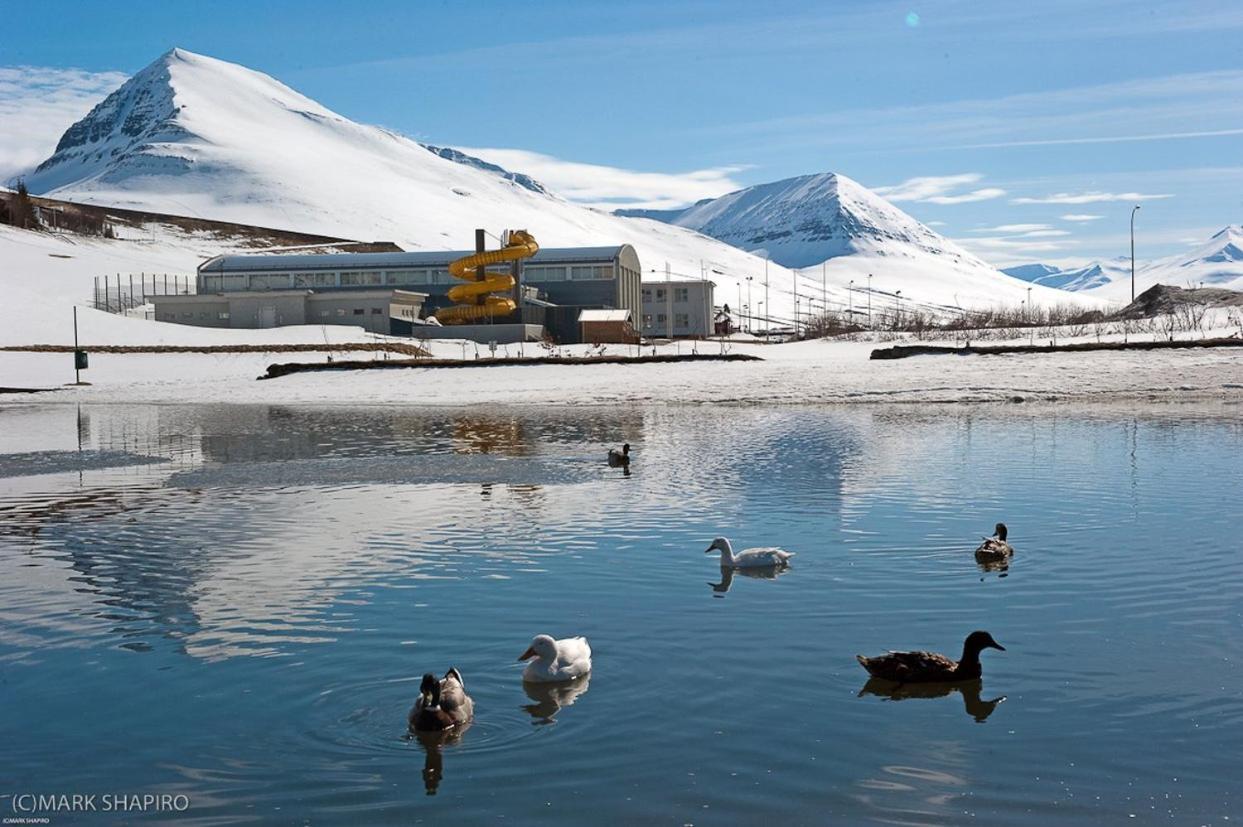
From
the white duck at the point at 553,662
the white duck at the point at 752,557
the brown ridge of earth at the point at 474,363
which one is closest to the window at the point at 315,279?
the brown ridge of earth at the point at 474,363

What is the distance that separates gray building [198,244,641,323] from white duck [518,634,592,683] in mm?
100941

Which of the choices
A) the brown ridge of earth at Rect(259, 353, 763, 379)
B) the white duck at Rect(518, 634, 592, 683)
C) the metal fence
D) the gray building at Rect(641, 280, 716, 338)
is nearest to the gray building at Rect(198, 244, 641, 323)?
the metal fence

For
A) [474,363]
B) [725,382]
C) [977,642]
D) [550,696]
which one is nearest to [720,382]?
[725,382]

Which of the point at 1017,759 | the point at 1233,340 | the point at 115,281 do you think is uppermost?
the point at 115,281

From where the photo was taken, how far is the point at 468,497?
2228 cm

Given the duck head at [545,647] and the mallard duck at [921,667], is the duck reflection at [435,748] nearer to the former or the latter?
the duck head at [545,647]

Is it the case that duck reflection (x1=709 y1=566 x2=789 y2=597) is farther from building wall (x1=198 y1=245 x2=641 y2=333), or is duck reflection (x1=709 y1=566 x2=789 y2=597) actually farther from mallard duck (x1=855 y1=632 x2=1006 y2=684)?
building wall (x1=198 y1=245 x2=641 y2=333)

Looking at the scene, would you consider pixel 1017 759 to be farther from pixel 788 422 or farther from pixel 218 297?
pixel 218 297

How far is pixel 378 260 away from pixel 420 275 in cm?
485

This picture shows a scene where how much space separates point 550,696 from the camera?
10.5 meters

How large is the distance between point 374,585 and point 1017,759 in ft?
26.7

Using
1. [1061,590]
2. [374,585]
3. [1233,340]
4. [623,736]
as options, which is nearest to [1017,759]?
[623,736]

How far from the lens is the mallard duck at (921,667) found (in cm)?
1056

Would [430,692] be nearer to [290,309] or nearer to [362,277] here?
[290,309]
